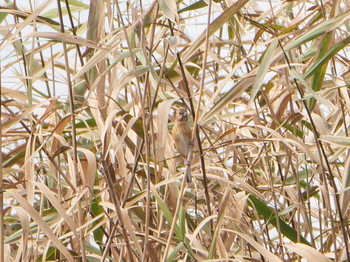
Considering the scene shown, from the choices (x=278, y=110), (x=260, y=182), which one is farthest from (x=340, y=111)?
(x=260, y=182)

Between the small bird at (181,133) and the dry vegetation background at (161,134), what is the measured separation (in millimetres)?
64

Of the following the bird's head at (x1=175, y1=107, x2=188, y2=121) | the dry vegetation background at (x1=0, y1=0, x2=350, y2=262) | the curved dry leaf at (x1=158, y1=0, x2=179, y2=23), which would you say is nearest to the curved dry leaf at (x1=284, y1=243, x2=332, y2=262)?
the dry vegetation background at (x1=0, y1=0, x2=350, y2=262)

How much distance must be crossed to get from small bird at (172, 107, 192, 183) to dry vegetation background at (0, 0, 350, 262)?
64 millimetres

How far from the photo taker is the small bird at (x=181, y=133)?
1.93 metres

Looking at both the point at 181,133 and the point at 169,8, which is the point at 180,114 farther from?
the point at 169,8

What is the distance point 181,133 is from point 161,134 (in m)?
0.77

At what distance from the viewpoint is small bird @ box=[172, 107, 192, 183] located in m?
1.93

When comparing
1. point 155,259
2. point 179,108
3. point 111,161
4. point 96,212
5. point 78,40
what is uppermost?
point 78,40

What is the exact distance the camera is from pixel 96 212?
5.11 feet

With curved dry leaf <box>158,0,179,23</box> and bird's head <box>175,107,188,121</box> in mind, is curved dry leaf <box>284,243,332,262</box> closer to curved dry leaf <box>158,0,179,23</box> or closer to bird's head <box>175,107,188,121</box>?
curved dry leaf <box>158,0,179,23</box>

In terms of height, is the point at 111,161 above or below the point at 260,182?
above

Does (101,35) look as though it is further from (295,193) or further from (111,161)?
(295,193)

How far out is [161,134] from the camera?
125 centimetres

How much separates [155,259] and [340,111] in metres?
0.72
